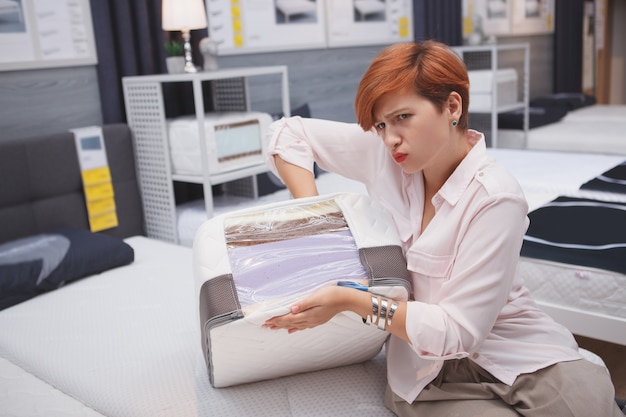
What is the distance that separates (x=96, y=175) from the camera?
8.32ft

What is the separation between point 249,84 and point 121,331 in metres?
1.85

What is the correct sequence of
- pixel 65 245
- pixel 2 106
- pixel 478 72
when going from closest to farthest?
pixel 65 245
pixel 2 106
pixel 478 72

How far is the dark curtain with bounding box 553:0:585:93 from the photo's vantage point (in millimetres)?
5887

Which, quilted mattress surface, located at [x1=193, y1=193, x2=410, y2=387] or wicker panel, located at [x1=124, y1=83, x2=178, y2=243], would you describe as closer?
quilted mattress surface, located at [x1=193, y1=193, x2=410, y2=387]

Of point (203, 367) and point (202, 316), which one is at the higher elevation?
point (202, 316)

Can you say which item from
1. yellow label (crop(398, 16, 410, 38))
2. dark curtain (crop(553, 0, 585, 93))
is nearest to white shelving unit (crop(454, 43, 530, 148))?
yellow label (crop(398, 16, 410, 38))

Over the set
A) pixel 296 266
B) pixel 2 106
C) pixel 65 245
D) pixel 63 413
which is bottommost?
pixel 63 413

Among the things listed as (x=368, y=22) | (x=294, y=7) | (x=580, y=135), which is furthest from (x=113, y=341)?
(x=580, y=135)

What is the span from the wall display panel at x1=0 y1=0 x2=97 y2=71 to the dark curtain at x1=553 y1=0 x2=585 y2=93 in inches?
189

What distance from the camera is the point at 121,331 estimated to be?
5.63 ft

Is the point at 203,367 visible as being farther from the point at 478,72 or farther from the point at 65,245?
the point at 478,72

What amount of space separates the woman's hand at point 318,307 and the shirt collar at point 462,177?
0.25 meters

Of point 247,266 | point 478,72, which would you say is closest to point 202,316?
point 247,266

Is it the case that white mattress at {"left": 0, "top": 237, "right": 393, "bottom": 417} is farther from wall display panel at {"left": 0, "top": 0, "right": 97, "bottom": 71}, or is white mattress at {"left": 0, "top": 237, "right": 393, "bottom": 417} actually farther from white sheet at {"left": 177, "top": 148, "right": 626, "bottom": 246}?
wall display panel at {"left": 0, "top": 0, "right": 97, "bottom": 71}
